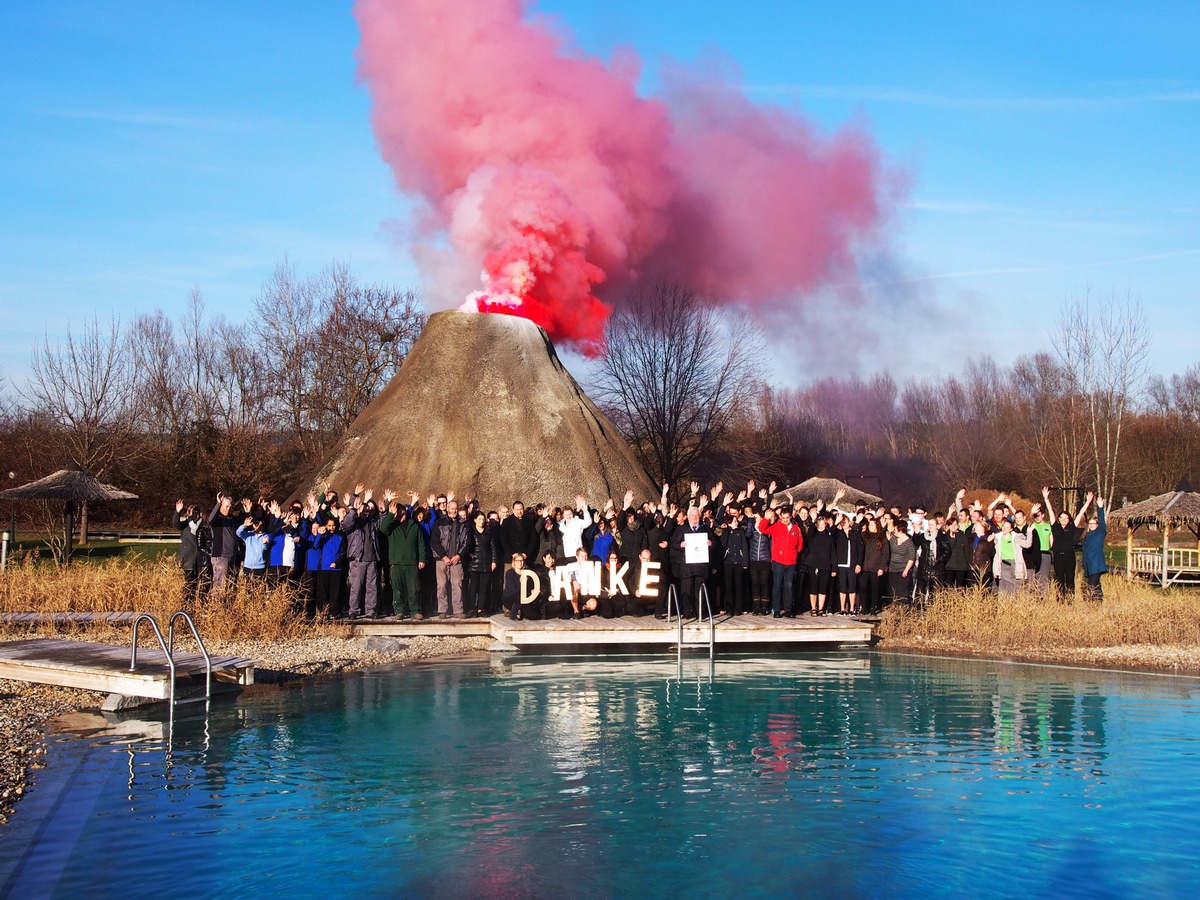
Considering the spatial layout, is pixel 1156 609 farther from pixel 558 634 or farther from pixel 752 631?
pixel 558 634

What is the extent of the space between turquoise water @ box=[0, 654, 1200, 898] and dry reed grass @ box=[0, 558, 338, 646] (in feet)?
11.3

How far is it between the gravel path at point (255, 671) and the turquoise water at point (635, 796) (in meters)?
0.35

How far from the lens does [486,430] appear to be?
88.5 feet

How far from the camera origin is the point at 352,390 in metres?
50.1

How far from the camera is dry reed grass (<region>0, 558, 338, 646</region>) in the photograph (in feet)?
56.8

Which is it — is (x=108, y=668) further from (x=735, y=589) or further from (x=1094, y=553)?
(x=1094, y=553)

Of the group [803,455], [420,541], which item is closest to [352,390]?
[803,455]

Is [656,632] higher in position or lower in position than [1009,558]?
lower

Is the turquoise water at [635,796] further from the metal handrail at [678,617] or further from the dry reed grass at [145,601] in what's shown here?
the dry reed grass at [145,601]

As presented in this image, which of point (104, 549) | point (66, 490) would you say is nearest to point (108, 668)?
point (66, 490)

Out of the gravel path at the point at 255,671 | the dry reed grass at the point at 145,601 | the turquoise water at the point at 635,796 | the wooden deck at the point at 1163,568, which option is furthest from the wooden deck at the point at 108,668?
the wooden deck at the point at 1163,568

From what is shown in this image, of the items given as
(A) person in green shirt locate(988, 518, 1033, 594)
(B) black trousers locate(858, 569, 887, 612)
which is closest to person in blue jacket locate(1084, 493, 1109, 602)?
(A) person in green shirt locate(988, 518, 1033, 594)

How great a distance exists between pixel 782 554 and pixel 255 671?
846cm

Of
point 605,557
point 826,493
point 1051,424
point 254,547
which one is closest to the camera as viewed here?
point 254,547
